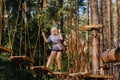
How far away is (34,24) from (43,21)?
1.48 ft

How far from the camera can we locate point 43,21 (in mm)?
16516

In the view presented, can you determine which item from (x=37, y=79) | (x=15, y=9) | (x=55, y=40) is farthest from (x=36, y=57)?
(x=55, y=40)

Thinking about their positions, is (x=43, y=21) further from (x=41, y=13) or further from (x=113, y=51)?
(x=113, y=51)

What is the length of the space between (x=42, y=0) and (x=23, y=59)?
7.38m

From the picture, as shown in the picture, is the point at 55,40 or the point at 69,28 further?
the point at 69,28

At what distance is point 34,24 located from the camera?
16.3m

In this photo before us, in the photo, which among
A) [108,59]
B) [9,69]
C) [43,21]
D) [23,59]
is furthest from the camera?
[43,21]

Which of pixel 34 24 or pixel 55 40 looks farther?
pixel 34 24

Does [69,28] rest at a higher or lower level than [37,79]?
higher

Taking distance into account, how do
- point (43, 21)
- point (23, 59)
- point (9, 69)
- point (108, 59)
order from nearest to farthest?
1. point (23, 59)
2. point (108, 59)
3. point (9, 69)
4. point (43, 21)

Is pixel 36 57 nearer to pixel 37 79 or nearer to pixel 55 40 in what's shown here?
pixel 37 79

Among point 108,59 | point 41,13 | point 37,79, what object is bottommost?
point 37,79

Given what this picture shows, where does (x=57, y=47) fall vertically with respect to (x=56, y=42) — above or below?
below

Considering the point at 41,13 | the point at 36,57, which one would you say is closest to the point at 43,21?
the point at 41,13
